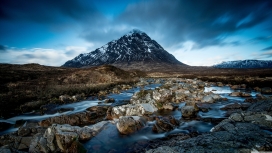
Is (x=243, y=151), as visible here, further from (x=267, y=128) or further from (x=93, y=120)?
(x=93, y=120)

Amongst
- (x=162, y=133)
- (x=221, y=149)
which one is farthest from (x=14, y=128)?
(x=221, y=149)

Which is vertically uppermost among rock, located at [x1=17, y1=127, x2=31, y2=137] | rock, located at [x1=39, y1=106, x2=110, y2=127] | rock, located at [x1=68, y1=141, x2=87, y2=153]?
rock, located at [x1=17, y1=127, x2=31, y2=137]

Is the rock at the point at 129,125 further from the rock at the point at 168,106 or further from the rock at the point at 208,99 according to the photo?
the rock at the point at 208,99

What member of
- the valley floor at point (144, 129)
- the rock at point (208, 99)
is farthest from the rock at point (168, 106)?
the rock at point (208, 99)

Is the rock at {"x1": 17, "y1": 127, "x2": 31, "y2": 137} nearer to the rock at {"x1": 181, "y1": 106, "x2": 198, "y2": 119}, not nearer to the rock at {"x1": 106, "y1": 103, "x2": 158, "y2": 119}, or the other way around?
the rock at {"x1": 106, "y1": 103, "x2": 158, "y2": 119}

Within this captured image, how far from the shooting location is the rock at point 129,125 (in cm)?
1048

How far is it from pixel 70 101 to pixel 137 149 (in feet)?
53.3

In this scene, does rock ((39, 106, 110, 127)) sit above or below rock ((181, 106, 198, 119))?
below

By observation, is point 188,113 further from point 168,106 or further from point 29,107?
point 29,107

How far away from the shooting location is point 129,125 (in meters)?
10.7

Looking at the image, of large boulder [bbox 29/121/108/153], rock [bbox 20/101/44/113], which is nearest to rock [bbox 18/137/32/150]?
large boulder [bbox 29/121/108/153]

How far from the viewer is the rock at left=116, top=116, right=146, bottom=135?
10.5 meters

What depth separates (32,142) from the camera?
8.05 m

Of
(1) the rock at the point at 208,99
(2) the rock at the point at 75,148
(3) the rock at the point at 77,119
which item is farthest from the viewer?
(1) the rock at the point at 208,99
